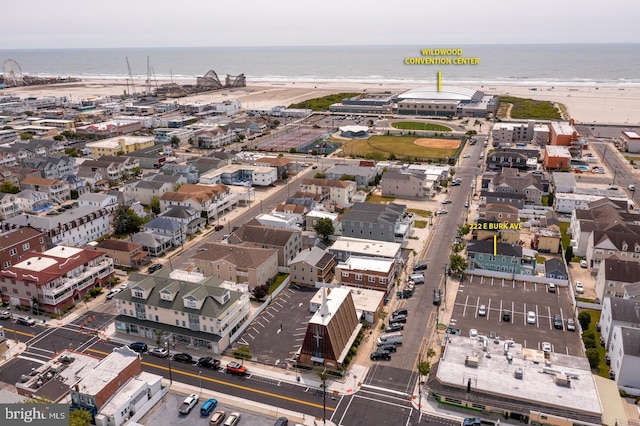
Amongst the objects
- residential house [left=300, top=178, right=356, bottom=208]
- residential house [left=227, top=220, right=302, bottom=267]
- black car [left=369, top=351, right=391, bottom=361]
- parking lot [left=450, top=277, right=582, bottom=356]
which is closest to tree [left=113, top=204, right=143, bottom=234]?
residential house [left=227, top=220, right=302, bottom=267]

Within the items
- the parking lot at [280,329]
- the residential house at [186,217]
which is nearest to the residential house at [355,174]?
the residential house at [186,217]

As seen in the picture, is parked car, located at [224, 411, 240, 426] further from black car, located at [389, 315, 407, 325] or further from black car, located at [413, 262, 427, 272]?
black car, located at [413, 262, 427, 272]

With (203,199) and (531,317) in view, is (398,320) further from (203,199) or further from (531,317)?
(203,199)

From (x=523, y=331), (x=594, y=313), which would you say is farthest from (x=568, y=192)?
(x=523, y=331)

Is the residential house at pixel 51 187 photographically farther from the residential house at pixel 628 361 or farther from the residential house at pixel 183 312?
the residential house at pixel 628 361

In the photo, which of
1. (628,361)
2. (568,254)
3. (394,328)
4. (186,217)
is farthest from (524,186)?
(186,217)

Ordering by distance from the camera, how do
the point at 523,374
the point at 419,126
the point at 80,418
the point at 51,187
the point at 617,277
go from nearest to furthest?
the point at 80,418 → the point at 523,374 → the point at 617,277 → the point at 51,187 → the point at 419,126
